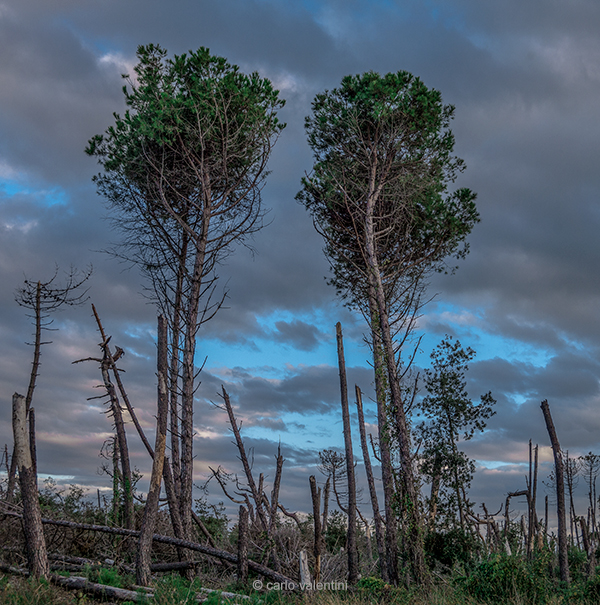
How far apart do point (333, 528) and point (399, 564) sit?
13.3 meters

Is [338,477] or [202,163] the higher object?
[202,163]

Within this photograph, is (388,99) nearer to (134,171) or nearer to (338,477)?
(134,171)

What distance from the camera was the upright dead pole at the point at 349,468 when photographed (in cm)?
1540

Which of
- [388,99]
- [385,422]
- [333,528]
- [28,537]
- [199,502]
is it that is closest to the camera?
[28,537]

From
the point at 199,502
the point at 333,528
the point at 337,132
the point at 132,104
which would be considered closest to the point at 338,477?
the point at 333,528

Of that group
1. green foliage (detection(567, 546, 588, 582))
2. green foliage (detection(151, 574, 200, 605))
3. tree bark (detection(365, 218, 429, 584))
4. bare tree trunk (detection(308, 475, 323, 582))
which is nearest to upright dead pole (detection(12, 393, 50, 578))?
green foliage (detection(151, 574, 200, 605))

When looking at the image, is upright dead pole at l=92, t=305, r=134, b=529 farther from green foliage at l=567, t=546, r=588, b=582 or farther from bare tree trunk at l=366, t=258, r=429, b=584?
green foliage at l=567, t=546, r=588, b=582

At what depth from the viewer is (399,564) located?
16.3 metres

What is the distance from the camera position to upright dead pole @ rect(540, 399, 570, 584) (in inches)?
835

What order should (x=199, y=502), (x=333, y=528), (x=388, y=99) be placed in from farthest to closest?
(x=333, y=528) → (x=199, y=502) → (x=388, y=99)

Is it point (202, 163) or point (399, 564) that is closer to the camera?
point (399, 564)

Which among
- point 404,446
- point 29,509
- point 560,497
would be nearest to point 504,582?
point 404,446

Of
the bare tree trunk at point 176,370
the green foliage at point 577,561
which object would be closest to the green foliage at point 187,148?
the bare tree trunk at point 176,370

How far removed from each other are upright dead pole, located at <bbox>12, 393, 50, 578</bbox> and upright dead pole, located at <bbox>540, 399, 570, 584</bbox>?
18.6 metres
